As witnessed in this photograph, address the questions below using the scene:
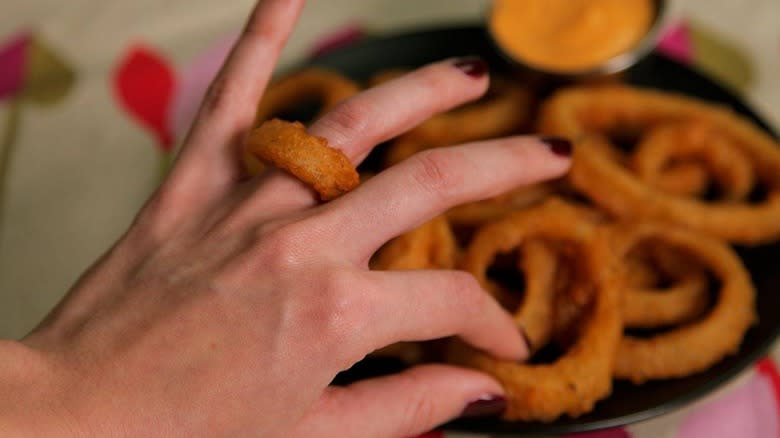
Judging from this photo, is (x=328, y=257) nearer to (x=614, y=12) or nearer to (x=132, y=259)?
(x=132, y=259)

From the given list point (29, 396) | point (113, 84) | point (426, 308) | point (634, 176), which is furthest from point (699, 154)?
point (113, 84)

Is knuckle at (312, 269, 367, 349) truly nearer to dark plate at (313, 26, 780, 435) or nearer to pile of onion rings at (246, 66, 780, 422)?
pile of onion rings at (246, 66, 780, 422)

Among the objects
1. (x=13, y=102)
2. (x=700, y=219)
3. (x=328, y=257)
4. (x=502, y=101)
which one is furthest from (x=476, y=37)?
(x=13, y=102)

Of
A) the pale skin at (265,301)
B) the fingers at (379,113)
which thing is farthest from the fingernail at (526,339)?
the fingers at (379,113)

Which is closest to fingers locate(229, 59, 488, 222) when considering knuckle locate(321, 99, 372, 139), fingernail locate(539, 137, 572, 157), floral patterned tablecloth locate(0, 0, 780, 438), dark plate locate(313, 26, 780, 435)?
knuckle locate(321, 99, 372, 139)

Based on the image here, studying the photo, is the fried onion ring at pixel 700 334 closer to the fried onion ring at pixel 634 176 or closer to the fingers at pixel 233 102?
the fried onion ring at pixel 634 176

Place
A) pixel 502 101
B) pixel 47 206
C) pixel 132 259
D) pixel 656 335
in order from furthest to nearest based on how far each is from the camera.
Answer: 1. pixel 47 206
2. pixel 502 101
3. pixel 656 335
4. pixel 132 259
